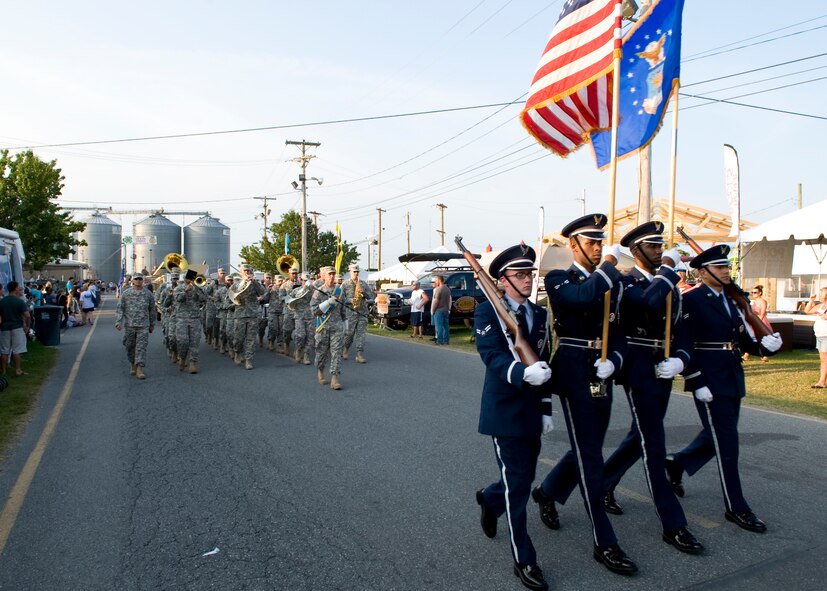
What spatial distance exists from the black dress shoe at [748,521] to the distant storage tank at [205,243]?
75.5m

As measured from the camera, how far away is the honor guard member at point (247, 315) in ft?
43.8

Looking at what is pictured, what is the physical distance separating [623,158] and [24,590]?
8.29m

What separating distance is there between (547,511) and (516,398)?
116cm

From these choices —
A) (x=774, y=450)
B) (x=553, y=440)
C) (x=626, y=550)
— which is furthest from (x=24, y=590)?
(x=774, y=450)

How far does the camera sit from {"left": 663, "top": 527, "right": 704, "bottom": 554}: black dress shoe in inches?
158

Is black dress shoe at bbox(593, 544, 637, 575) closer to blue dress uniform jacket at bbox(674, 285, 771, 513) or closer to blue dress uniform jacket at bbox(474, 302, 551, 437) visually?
blue dress uniform jacket at bbox(474, 302, 551, 437)

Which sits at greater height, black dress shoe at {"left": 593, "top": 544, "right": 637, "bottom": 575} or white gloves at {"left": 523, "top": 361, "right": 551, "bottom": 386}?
white gloves at {"left": 523, "top": 361, "right": 551, "bottom": 386}

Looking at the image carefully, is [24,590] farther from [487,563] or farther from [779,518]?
[779,518]

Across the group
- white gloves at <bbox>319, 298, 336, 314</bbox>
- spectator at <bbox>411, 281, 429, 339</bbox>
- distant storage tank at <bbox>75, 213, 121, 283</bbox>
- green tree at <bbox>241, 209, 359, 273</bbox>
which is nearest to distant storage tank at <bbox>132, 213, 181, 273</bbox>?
distant storage tank at <bbox>75, 213, 121, 283</bbox>

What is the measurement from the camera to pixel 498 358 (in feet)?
12.4

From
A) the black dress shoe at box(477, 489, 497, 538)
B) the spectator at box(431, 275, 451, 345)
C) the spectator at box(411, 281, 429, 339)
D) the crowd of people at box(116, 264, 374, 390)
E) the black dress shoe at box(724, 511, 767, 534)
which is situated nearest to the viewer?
the black dress shoe at box(477, 489, 497, 538)

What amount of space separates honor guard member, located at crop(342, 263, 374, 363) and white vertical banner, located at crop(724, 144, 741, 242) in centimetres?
744

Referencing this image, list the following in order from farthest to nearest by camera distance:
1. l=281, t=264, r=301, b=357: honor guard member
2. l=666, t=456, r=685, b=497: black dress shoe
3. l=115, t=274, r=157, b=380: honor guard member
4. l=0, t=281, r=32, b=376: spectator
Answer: l=281, t=264, r=301, b=357: honor guard member < l=115, t=274, r=157, b=380: honor guard member < l=0, t=281, r=32, b=376: spectator < l=666, t=456, r=685, b=497: black dress shoe

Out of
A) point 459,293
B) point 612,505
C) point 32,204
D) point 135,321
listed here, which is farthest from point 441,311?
point 32,204
